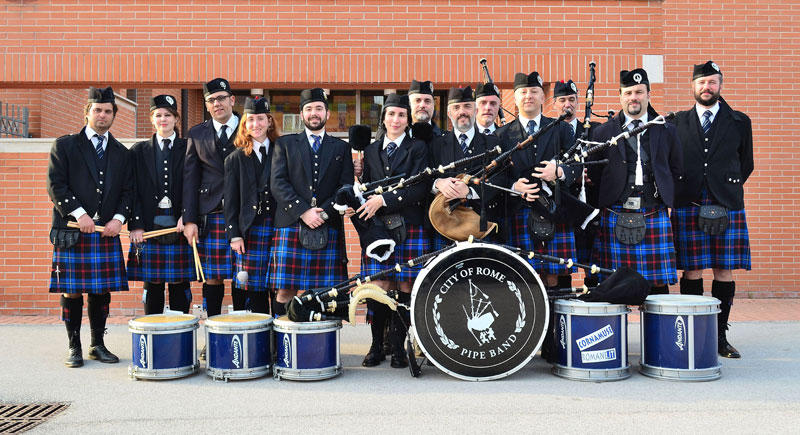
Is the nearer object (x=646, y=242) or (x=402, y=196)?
(x=402, y=196)

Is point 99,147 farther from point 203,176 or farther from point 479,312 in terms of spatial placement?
point 479,312

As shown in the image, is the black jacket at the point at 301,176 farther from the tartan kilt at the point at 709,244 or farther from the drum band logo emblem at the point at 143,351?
the tartan kilt at the point at 709,244

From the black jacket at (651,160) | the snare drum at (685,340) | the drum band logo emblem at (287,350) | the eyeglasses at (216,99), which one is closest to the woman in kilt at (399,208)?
the drum band logo emblem at (287,350)

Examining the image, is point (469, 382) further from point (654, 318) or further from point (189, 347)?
point (189, 347)

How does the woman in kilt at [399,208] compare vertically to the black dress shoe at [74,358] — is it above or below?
above

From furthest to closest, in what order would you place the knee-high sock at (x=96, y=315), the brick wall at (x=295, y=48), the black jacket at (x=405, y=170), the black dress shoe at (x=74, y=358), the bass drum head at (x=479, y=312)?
1. the brick wall at (x=295, y=48)
2. the knee-high sock at (x=96, y=315)
3. the black dress shoe at (x=74, y=358)
4. the black jacket at (x=405, y=170)
5. the bass drum head at (x=479, y=312)

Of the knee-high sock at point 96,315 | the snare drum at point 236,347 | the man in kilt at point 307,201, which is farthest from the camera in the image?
the knee-high sock at point 96,315

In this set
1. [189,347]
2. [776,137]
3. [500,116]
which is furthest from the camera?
[776,137]

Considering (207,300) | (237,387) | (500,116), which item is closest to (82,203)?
(207,300)

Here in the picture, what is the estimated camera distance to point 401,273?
4.39m

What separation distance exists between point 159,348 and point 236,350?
457 mm

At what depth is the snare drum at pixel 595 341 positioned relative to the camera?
3988 mm

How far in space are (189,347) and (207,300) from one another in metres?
0.70

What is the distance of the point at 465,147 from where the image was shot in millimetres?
4469
